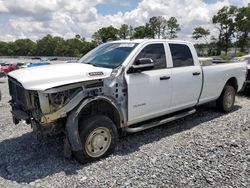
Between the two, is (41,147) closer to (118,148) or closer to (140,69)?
(118,148)

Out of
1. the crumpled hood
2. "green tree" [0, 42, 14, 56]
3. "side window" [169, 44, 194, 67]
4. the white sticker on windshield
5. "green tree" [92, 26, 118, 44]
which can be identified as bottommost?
"green tree" [0, 42, 14, 56]

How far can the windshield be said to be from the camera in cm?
530

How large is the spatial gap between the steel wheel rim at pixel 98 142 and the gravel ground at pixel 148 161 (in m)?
0.17

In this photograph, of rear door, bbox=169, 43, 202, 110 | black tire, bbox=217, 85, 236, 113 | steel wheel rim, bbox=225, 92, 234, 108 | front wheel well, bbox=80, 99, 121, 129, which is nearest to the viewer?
front wheel well, bbox=80, 99, 121, 129

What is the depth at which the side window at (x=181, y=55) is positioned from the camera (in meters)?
6.07

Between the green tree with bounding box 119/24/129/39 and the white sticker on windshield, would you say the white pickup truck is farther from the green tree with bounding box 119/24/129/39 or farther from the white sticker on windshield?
the green tree with bounding box 119/24/129/39

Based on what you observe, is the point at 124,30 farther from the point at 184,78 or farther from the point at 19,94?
the point at 19,94

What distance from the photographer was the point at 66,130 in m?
4.48

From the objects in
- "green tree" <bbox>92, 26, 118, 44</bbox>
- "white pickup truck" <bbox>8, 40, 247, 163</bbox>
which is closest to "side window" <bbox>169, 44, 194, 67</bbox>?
"white pickup truck" <bbox>8, 40, 247, 163</bbox>

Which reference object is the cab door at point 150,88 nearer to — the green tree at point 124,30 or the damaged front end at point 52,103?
the damaged front end at point 52,103

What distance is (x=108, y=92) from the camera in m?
4.84

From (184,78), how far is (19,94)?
3275mm

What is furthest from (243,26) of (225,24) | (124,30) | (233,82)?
(233,82)

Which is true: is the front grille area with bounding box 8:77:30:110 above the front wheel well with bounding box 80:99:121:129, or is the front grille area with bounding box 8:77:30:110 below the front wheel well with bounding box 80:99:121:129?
above
